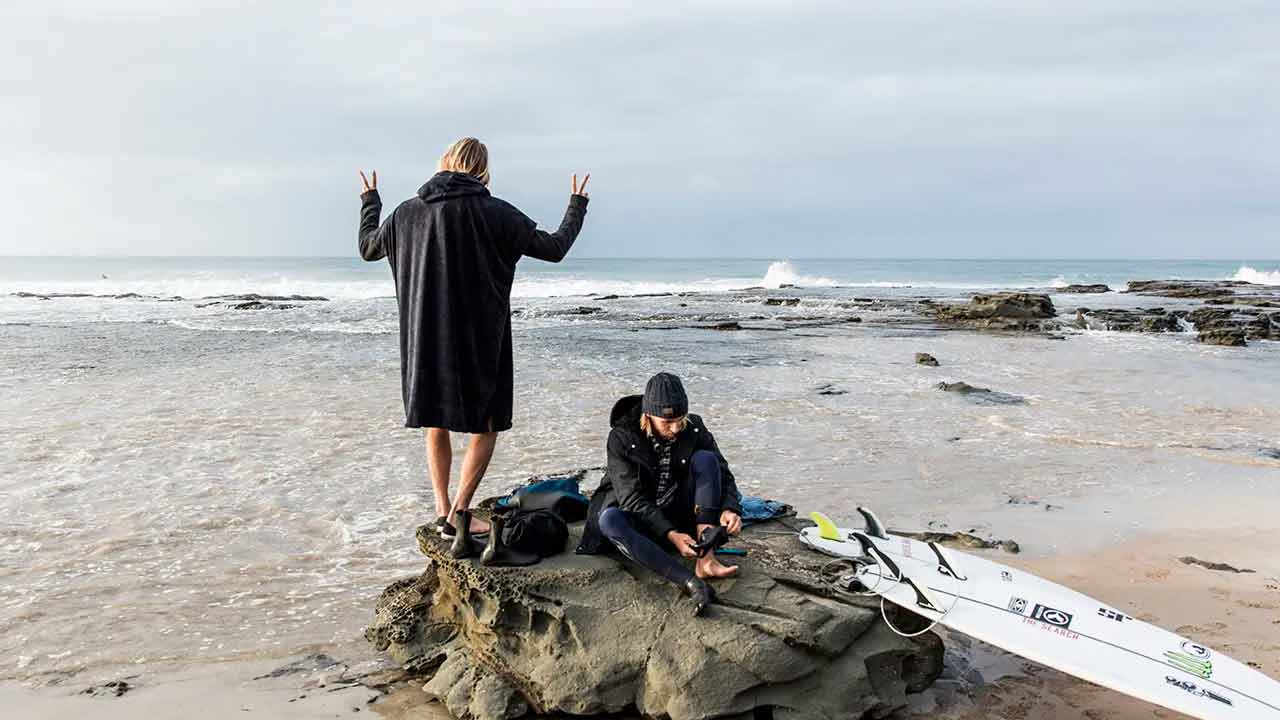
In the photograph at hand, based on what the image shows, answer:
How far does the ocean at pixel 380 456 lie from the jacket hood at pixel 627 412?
6.28 feet

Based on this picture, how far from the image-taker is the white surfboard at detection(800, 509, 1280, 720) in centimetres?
370

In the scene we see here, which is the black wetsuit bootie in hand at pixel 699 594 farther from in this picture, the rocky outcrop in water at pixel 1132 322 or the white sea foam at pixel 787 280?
the white sea foam at pixel 787 280

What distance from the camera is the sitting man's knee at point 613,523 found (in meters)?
4.15

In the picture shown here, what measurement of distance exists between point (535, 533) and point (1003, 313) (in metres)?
27.0

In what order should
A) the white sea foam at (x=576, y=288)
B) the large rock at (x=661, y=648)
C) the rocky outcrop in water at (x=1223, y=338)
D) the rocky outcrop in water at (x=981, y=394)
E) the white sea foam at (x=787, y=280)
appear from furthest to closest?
the white sea foam at (x=787, y=280) < the white sea foam at (x=576, y=288) < the rocky outcrop in water at (x=1223, y=338) < the rocky outcrop in water at (x=981, y=394) < the large rock at (x=661, y=648)

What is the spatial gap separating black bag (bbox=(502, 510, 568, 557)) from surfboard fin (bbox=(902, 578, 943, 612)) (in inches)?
Answer: 71.8

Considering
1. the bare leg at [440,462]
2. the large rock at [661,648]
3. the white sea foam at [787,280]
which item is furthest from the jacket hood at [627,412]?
the white sea foam at [787,280]

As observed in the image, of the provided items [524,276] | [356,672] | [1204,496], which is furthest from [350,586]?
[524,276]

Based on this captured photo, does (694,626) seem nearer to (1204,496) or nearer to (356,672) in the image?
(356,672)

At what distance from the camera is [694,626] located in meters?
3.91

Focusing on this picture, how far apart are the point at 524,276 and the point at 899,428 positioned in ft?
200

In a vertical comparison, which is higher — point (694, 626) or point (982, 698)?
point (694, 626)

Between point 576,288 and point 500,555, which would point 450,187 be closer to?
point 500,555

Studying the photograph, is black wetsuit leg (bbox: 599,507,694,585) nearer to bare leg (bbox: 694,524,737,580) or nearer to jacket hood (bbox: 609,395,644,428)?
bare leg (bbox: 694,524,737,580)
